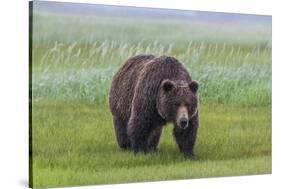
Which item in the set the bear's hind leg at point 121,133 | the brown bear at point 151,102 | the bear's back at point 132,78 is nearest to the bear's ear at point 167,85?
the brown bear at point 151,102

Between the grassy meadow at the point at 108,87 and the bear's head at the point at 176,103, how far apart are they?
1.11ft

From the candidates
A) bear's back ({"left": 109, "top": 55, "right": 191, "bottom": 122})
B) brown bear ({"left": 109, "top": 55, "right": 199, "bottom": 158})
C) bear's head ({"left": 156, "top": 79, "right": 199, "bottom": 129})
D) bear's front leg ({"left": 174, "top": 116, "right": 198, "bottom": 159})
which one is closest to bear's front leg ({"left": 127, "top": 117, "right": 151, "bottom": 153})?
brown bear ({"left": 109, "top": 55, "right": 199, "bottom": 158})

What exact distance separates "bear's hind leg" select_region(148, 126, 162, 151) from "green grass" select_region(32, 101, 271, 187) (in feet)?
0.22

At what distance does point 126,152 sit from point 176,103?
2.52 feet

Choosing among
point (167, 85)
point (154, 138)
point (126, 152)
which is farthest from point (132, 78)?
point (126, 152)

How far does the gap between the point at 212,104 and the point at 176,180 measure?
99cm

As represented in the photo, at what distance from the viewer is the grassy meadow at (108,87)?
24.1 ft

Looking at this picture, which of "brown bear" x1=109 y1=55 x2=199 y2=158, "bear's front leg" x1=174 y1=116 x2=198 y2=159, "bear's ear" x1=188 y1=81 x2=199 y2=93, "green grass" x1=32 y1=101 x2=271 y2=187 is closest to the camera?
"green grass" x1=32 y1=101 x2=271 y2=187

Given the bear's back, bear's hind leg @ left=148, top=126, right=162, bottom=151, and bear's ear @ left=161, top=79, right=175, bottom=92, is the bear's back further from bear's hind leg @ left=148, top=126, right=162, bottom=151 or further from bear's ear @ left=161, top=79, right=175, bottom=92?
bear's hind leg @ left=148, top=126, right=162, bottom=151

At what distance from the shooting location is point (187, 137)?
7.88m

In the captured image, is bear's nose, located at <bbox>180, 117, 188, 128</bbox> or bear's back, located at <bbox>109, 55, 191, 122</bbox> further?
bear's back, located at <bbox>109, 55, 191, 122</bbox>

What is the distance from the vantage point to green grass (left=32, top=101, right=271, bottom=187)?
731 centimetres

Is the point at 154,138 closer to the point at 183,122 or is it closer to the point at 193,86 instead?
the point at 183,122

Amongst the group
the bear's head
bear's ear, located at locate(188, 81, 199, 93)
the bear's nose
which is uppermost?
bear's ear, located at locate(188, 81, 199, 93)
